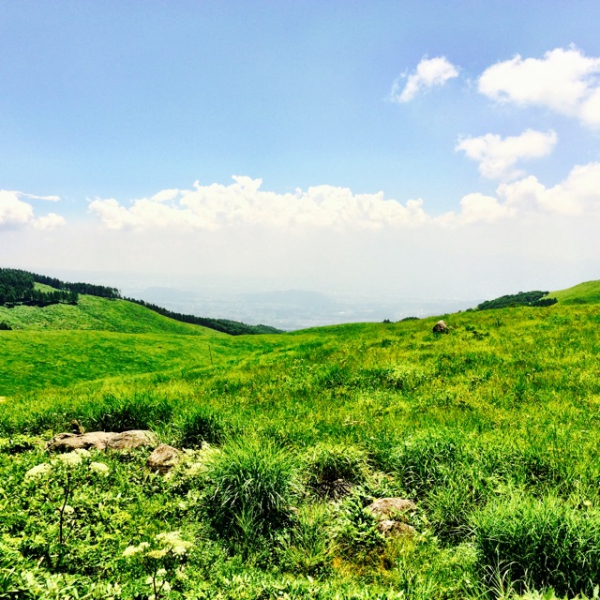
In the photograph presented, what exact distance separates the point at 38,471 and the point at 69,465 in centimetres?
82

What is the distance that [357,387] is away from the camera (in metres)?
13.5

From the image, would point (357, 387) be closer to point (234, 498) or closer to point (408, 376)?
point (408, 376)

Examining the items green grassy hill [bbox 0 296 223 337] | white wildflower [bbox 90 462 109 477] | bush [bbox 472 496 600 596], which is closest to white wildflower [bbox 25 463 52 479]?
white wildflower [bbox 90 462 109 477]

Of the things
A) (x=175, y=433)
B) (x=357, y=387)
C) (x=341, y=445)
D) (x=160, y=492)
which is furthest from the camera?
(x=357, y=387)

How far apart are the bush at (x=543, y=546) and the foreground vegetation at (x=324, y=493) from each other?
2 cm

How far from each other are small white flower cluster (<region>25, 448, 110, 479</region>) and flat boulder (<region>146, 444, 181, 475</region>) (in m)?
0.85

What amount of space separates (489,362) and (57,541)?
14290 mm

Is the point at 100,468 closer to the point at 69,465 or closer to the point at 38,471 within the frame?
the point at 69,465

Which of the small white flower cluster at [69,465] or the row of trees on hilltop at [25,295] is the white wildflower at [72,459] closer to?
the small white flower cluster at [69,465]

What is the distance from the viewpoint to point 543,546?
4.51 meters

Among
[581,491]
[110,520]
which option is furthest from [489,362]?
[110,520]

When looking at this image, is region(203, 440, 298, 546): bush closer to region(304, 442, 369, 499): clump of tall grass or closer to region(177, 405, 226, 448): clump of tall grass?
region(304, 442, 369, 499): clump of tall grass

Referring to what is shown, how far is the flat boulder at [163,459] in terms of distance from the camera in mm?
7633

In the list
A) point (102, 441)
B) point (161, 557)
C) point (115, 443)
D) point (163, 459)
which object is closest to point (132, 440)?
point (115, 443)
